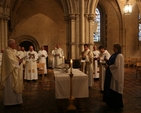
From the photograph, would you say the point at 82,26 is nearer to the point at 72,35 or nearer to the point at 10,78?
the point at 72,35

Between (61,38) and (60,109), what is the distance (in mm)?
14326

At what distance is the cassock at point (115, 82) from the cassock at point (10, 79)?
2.62 metres

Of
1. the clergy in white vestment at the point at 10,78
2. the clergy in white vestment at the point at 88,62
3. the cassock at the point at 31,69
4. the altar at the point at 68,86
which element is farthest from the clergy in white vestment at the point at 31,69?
the altar at the point at 68,86

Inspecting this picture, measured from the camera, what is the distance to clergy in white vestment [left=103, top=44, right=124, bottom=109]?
5375 mm

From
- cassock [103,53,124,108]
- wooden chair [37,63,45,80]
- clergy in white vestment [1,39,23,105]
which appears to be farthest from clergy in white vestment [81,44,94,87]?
clergy in white vestment [1,39,23,105]

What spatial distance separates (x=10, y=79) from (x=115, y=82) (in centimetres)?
309

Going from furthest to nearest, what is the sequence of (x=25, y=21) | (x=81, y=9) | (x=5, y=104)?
(x=25, y=21), (x=81, y=9), (x=5, y=104)

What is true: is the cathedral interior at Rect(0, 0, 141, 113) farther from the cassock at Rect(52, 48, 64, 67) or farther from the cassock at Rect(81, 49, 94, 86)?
the cassock at Rect(81, 49, 94, 86)

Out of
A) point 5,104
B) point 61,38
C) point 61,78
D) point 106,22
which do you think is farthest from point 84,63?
point 106,22

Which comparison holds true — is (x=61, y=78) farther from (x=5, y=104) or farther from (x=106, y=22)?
(x=106, y=22)

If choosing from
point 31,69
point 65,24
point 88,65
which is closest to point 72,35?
point 31,69

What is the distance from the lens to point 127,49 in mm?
Answer: 20328

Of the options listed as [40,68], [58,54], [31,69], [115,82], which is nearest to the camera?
[115,82]

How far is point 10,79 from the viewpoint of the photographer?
18.9ft
